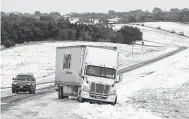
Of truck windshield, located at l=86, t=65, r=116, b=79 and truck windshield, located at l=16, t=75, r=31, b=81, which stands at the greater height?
truck windshield, located at l=86, t=65, r=116, b=79

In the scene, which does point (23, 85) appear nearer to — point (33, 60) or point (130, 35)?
point (33, 60)

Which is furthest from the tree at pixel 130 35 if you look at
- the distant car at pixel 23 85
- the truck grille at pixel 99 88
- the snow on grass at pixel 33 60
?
the truck grille at pixel 99 88

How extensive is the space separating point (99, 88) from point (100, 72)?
99 centimetres

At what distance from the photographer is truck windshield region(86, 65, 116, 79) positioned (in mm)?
28875

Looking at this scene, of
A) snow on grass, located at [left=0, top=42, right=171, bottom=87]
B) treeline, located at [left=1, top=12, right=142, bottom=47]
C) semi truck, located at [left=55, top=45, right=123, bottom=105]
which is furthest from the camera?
treeline, located at [left=1, top=12, right=142, bottom=47]

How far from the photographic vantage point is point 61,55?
106 ft

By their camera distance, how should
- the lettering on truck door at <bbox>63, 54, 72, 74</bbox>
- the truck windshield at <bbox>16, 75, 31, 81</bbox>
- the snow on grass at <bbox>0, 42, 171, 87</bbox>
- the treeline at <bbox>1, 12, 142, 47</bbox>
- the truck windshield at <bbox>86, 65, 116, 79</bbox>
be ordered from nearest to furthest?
the truck windshield at <bbox>86, 65, 116, 79</bbox>
the lettering on truck door at <bbox>63, 54, 72, 74</bbox>
the truck windshield at <bbox>16, 75, 31, 81</bbox>
the snow on grass at <bbox>0, 42, 171, 87</bbox>
the treeline at <bbox>1, 12, 142, 47</bbox>

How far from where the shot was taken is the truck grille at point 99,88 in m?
28.6

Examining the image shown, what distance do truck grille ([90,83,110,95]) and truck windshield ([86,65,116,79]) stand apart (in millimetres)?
672

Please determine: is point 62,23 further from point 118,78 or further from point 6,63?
point 118,78

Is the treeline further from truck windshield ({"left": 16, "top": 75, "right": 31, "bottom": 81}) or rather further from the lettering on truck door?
the lettering on truck door

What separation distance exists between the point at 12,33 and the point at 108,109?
327ft

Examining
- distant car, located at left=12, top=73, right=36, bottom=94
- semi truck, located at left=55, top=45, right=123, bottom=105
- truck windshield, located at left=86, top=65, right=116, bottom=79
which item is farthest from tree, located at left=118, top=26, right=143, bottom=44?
truck windshield, located at left=86, top=65, right=116, bottom=79

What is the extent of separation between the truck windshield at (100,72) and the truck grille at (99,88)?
67cm
